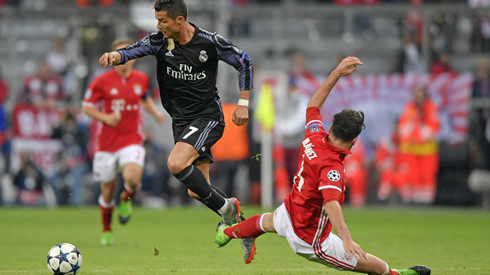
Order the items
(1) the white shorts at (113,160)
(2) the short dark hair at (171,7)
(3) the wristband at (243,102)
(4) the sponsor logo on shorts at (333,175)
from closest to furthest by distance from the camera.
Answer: (4) the sponsor logo on shorts at (333,175), (2) the short dark hair at (171,7), (3) the wristband at (243,102), (1) the white shorts at (113,160)

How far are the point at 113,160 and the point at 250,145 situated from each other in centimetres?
766

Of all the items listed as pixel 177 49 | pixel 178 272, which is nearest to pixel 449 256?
pixel 178 272

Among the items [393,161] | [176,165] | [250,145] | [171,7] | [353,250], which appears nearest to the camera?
[353,250]

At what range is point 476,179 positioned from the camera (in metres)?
17.3

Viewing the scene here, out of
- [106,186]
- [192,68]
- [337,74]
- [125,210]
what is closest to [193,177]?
[192,68]

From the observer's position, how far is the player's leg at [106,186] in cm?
1055

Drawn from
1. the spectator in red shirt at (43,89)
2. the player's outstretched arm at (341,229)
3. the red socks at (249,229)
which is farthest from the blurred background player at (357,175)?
the player's outstretched arm at (341,229)

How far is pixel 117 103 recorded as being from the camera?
1112cm

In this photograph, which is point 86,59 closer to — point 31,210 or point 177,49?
point 31,210

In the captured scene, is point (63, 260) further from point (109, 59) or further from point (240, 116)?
point (240, 116)

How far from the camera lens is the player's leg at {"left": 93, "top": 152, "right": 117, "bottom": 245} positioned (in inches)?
416

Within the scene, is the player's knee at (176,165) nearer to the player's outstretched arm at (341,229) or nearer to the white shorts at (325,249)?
the white shorts at (325,249)

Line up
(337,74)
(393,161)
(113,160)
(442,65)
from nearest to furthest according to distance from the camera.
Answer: (337,74) → (113,160) → (393,161) → (442,65)

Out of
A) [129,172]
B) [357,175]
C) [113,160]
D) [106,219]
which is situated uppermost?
[113,160]
